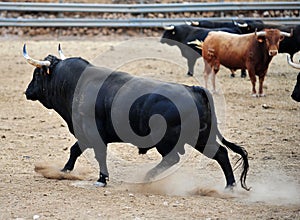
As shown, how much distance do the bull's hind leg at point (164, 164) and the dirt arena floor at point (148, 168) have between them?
4.5 inches

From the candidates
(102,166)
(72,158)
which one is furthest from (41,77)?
(102,166)

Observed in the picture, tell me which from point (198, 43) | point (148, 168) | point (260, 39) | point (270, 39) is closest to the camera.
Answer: point (148, 168)

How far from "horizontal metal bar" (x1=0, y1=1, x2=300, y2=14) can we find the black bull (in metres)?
13.1

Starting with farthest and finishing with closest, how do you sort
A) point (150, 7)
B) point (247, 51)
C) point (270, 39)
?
1. point (150, 7)
2. point (247, 51)
3. point (270, 39)

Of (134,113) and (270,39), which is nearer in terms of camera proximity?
(134,113)

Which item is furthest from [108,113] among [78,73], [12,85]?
[12,85]

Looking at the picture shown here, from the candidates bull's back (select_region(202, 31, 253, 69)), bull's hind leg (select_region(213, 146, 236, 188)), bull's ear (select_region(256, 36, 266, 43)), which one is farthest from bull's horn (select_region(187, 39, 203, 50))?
bull's hind leg (select_region(213, 146, 236, 188))

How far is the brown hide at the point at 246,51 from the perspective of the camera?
12.9m

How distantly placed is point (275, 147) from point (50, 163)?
2933mm

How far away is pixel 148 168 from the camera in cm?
813

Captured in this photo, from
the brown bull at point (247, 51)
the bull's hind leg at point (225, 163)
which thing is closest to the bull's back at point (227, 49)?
the brown bull at point (247, 51)

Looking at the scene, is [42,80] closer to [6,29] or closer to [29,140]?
[29,140]

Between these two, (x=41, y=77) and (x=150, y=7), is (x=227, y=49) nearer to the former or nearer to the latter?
(x=41, y=77)

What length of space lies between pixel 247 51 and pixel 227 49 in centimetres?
41
